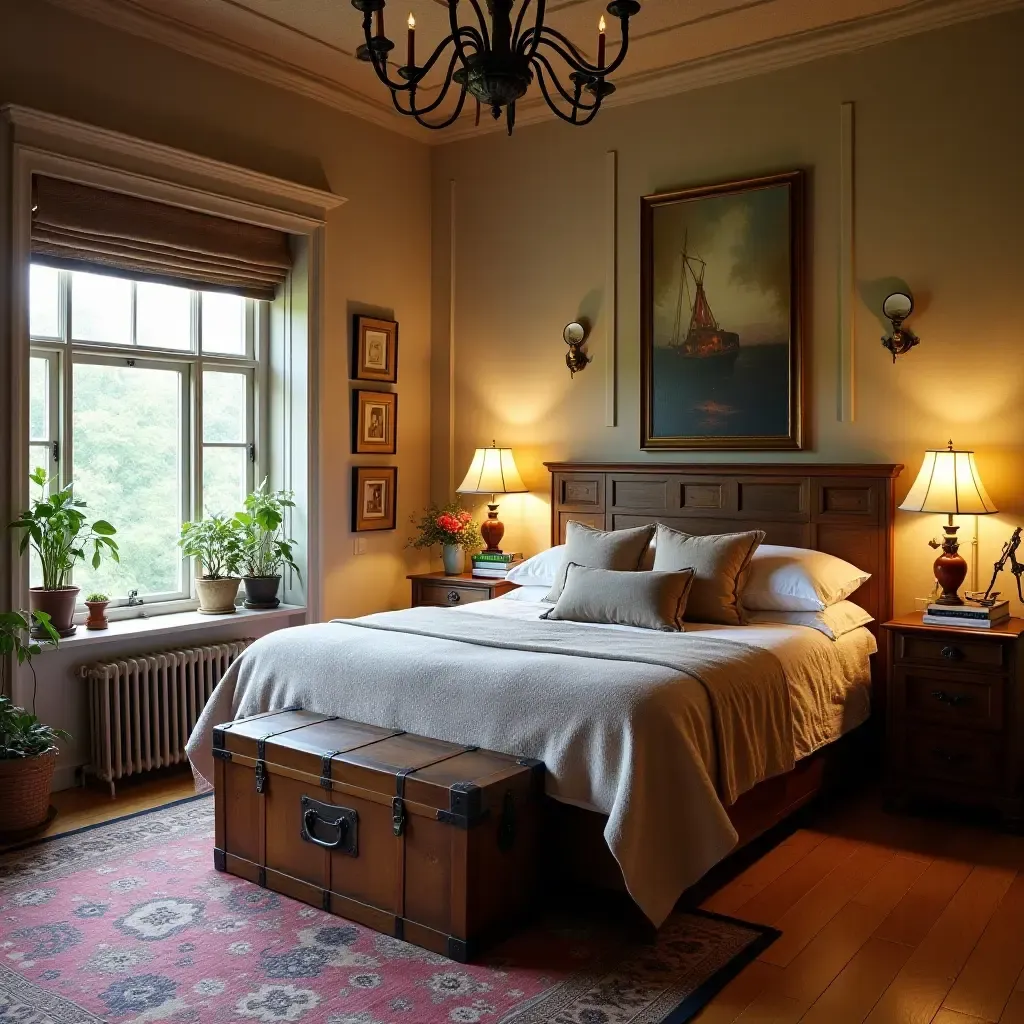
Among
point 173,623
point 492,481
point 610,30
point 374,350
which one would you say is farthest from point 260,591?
point 610,30

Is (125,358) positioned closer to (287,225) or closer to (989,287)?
(287,225)

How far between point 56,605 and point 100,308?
135cm

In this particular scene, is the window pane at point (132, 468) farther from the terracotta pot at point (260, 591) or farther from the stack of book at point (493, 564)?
the stack of book at point (493, 564)

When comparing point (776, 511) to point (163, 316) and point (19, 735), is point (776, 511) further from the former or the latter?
point (19, 735)

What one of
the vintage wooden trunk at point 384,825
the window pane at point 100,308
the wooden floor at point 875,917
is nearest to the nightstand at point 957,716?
the wooden floor at point 875,917

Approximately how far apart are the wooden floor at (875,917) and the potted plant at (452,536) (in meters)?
1.95

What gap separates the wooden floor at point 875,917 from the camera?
2654 millimetres

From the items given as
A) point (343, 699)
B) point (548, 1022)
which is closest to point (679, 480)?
point (343, 699)

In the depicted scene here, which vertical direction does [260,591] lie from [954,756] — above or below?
above

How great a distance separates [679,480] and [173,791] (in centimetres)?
271

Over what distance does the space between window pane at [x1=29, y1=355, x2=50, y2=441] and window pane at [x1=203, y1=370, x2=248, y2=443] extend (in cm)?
81

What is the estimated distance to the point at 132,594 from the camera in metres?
4.79

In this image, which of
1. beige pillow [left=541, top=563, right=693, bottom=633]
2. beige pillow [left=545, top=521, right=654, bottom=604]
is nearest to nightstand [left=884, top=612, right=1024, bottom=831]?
beige pillow [left=541, top=563, right=693, bottom=633]

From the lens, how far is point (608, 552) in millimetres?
4559
